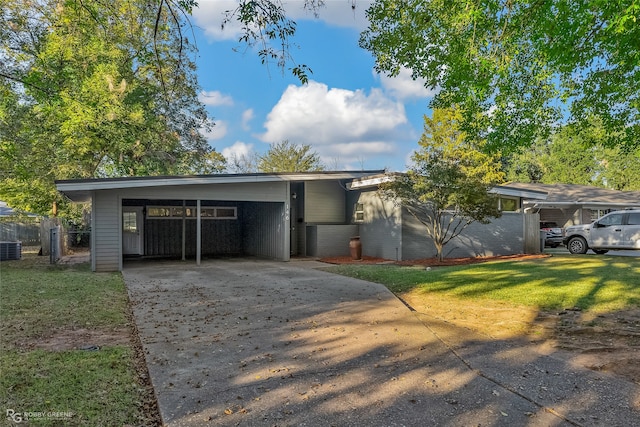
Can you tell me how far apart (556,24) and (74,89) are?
51.8 ft

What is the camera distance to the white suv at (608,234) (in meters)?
13.2

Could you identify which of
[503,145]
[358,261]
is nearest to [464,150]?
[358,261]

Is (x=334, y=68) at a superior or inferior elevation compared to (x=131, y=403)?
superior

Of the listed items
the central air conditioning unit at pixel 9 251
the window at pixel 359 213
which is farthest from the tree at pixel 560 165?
the central air conditioning unit at pixel 9 251

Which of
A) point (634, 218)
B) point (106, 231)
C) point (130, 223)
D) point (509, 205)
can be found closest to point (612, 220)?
point (634, 218)

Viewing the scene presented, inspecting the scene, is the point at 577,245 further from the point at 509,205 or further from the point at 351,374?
the point at 351,374

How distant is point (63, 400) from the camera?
3.04 meters

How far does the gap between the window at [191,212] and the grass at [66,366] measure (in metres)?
9.10

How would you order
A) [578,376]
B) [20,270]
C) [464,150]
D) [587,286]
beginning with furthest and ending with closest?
1. [464,150]
2. [20,270]
3. [587,286]
4. [578,376]

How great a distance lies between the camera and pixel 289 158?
33531 millimetres

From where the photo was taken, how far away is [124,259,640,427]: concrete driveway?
9.62 ft

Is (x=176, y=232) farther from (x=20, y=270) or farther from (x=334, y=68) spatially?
(x=334, y=68)

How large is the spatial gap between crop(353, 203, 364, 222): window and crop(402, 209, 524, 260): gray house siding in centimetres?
252

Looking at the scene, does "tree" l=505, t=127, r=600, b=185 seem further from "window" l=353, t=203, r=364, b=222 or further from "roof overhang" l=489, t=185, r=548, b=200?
"window" l=353, t=203, r=364, b=222
